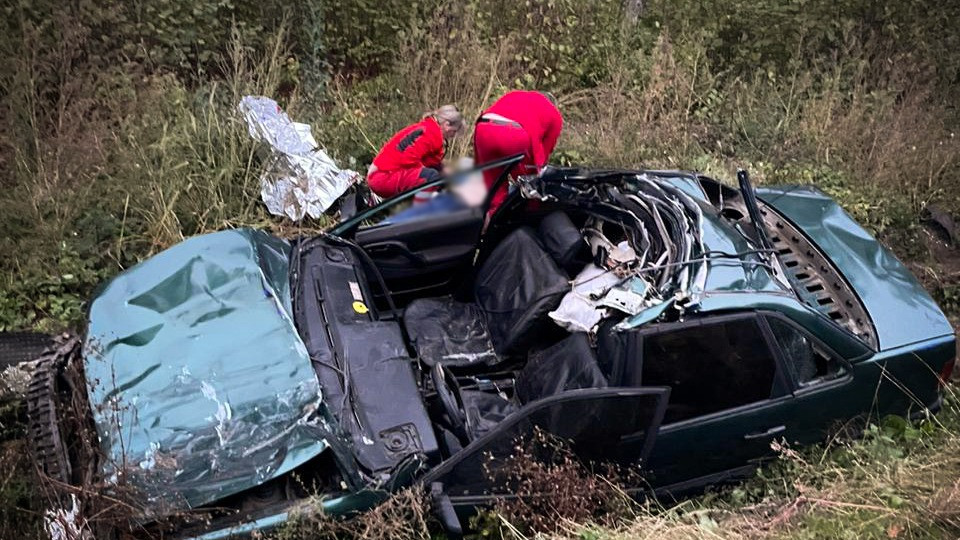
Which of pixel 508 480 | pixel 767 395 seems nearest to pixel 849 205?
pixel 767 395

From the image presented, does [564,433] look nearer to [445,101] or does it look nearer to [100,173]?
[100,173]

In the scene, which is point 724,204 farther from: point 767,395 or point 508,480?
point 508,480

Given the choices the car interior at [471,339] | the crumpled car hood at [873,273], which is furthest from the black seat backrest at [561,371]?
the crumpled car hood at [873,273]

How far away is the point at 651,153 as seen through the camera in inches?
313

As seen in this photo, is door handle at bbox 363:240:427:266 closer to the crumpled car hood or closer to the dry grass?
the dry grass

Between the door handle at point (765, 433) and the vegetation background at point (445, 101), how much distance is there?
0.18 meters

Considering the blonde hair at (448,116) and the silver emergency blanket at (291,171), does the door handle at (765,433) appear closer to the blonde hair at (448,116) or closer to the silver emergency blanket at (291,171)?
the blonde hair at (448,116)

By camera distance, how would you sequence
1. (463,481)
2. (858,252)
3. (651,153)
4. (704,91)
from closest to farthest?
(463,481) → (858,252) → (651,153) → (704,91)

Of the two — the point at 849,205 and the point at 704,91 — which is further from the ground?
the point at 704,91

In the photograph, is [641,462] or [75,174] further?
[75,174]

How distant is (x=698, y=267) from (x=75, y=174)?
483 centimetres

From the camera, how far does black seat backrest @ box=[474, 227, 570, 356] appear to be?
4719 mm

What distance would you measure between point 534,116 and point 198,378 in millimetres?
3173

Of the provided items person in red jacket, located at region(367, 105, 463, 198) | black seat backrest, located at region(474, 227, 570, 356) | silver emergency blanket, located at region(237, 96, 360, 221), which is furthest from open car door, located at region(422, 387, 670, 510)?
silver emergency blanket, located at region(237, 96, 360, 221)
